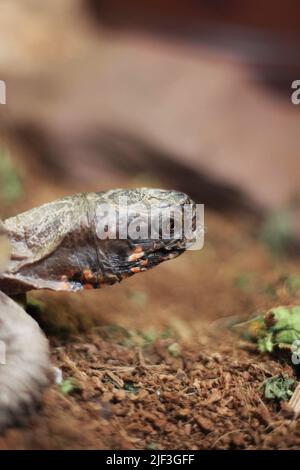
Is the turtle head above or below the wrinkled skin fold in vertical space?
above

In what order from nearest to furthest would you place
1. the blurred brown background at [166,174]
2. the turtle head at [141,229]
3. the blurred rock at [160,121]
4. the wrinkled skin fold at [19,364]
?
the wrinkled skin fold at [19,364]
the blurred brown background at [166,174]
the turtle head at [141,229]
the blurred rock at [160,121]

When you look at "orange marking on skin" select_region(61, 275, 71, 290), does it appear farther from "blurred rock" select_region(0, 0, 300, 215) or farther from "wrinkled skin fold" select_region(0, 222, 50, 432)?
"blurred rock" select_region(0, 0, 300, 215)

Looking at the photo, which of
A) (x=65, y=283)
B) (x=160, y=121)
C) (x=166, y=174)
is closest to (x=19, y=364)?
(x=65, y=283)

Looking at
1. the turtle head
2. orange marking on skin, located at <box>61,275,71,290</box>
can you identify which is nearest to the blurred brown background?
orange marking on skin, located at <box>61,275,71,290</box>

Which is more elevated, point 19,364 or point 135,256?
point 135,256

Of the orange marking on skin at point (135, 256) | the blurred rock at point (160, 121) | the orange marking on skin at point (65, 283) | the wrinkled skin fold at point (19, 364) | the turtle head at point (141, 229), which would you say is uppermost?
the blurred rock at point (160, 121)

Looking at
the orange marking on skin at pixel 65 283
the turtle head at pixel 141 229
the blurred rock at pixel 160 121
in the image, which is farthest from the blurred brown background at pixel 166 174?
the turtle head at pixel 141 229

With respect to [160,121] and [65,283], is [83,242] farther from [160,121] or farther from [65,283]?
[160,121]

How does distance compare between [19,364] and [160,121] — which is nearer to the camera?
[19,364]

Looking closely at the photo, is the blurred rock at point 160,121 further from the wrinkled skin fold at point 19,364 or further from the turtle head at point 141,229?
the wrinkled skin fold at point 19,364
